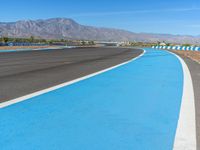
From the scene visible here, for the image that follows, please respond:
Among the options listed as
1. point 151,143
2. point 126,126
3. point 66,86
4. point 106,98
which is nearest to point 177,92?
point 106,98

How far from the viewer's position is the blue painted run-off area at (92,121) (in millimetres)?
4428

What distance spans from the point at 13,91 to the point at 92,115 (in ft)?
11.5

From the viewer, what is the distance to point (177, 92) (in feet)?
29.6

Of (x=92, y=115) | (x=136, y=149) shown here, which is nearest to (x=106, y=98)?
(x=92, y=115)

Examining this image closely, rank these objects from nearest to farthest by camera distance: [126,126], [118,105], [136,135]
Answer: [136,135] < [126,126] < [118,105]

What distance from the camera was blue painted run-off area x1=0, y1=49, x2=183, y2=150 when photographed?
4428 millimetres

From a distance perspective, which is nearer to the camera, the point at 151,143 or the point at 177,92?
the point at 151,143

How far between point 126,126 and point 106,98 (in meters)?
2.58

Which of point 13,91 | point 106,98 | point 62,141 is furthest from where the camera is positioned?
point 13,91

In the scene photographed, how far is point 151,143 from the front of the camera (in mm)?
4461

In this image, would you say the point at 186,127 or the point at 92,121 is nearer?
the point at 186,127

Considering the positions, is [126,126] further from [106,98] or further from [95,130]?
[106,98]

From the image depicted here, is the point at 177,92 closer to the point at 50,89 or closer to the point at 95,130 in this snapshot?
the point at 50,89

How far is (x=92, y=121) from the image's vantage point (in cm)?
559
